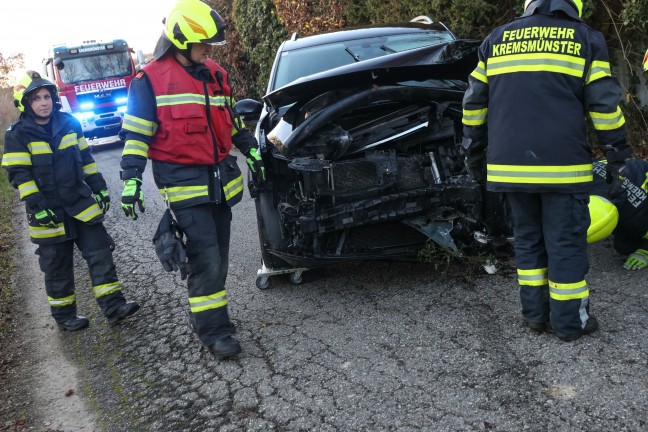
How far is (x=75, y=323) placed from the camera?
4.47 metres

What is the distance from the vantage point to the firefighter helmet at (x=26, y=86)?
421cm

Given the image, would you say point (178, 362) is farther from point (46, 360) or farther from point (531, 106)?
point (531, 106)

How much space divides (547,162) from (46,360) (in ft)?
10.4

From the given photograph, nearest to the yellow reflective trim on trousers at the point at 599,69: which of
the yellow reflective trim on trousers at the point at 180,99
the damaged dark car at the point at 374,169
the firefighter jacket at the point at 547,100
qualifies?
the firefighter jacket at the point at 547,100

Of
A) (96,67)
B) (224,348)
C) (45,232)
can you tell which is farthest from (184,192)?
(96,67)

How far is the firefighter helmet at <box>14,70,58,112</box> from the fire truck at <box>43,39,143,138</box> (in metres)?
12.1

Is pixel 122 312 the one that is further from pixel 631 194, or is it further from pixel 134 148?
pixel 631 194

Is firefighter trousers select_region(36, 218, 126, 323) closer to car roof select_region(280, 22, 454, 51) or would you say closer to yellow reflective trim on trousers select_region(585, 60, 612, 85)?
car roof select_region(280, 22, 454, 51)

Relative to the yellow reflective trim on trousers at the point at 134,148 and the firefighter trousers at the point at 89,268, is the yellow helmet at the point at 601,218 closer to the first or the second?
the yellow reflective trim on trousers at the point at 134,148

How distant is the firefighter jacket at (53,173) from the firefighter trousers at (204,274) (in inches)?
43.6

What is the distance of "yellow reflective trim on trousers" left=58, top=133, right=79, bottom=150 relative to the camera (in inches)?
171

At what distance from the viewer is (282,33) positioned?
11383 millimetres

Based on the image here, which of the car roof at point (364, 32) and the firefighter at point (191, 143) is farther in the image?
the car roof at point (364, 32)

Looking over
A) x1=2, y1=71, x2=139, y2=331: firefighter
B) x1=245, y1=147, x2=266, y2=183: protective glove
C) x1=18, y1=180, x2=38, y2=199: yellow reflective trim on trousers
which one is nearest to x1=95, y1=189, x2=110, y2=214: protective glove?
x1=2, y1=71, x2=139, y2=331: firefighter
